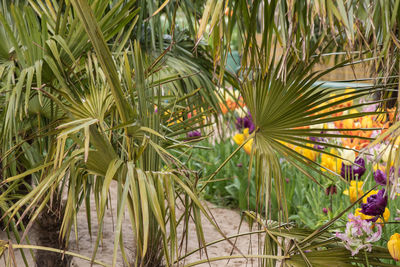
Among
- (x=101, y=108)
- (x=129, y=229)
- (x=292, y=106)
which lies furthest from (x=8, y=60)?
(x=129, y=229)

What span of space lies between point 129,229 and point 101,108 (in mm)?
1956

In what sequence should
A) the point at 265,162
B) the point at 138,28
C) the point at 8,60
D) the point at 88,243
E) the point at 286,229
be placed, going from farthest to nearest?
the point at 88,243
the point at 138,28
the point at 8,60
the point at 286,229
the point at 265,162

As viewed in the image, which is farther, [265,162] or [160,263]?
[160,263]

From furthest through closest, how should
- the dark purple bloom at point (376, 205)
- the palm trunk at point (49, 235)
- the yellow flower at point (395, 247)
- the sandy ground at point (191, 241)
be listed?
the sandy ground at point (191, 241) → the palm trunk at point (49, 235) → the dark purple bloom at point (376, 205) → the yellow flower at point (395, 247)

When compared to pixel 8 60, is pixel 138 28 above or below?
above

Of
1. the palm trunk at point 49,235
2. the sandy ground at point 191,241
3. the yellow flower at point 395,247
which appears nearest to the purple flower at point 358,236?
the yellow flower at point 395,247

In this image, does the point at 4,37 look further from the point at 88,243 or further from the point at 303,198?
the point at 303,198

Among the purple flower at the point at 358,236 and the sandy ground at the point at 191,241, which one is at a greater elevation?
the purple flower at the point at 358,236

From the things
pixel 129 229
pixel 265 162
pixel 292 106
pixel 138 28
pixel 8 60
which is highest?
pixel 138 28

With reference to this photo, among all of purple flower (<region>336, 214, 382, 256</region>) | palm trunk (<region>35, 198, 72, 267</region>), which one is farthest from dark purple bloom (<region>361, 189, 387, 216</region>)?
palm trunk (<region>35, 198, 72, 267</region>)

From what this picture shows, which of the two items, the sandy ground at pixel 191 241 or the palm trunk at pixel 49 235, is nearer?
the palm trunk at pixel 49 235

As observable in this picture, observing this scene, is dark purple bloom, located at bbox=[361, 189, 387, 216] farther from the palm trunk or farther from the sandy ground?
the palm trunk

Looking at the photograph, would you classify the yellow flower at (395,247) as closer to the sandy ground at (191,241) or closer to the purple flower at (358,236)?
the purple flower at (358,236)

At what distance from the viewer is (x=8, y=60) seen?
7.58ft
